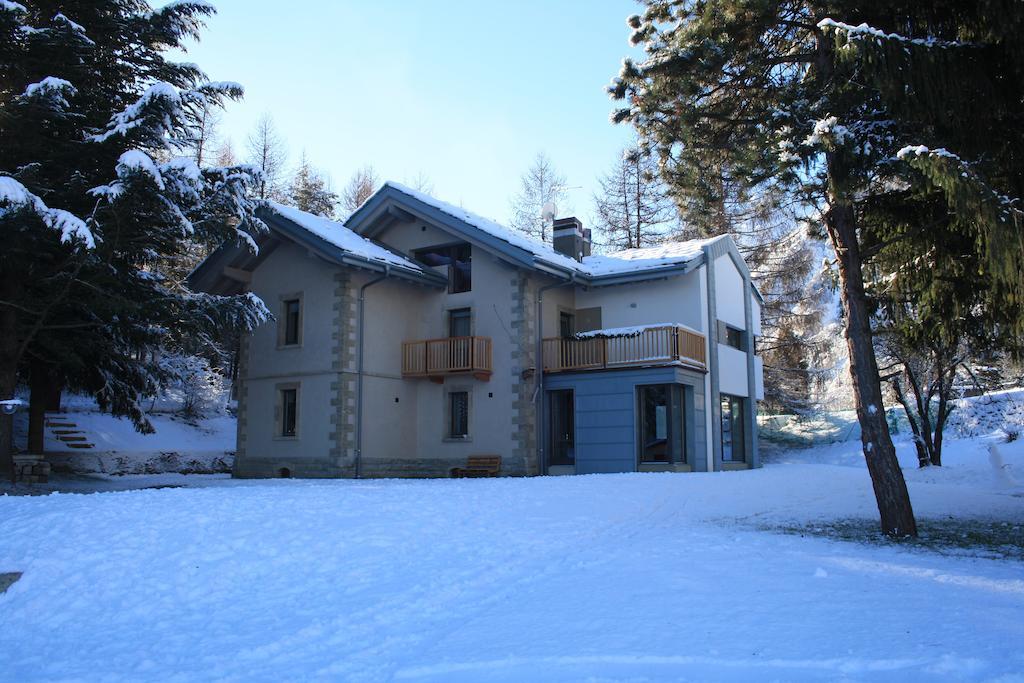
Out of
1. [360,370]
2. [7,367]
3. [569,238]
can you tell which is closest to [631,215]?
[569,238]

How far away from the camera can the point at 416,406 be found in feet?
76.3

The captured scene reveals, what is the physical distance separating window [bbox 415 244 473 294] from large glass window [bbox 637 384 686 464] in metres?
5.85

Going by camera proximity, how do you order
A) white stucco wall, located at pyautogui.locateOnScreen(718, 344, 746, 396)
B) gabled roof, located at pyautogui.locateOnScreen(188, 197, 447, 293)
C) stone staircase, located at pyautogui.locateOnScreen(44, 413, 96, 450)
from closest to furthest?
1. gabled roof, located at pyautogui.locateOnScreen(188, 197, 447, 293)
2. stone staircase, located at pyautogui.locateOnScreen(44, 413, 96, 450)
3. white stucco wall, located at pyautogui.locateOnScreen(718, 344, 746, 396)

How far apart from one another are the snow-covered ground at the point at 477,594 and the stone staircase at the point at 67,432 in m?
13.2

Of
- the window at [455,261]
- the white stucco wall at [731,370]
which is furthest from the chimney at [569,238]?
the white stucco wall at [731,370]

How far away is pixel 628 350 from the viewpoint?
21547 mm

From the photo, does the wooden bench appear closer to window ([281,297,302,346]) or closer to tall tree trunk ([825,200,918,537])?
window ([281,297,302,346])

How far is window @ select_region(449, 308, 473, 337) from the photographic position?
23281mm

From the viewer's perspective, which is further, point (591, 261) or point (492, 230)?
point (591, 261)

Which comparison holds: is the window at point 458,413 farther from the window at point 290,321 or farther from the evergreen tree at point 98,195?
the evergreen tree at point 98,195

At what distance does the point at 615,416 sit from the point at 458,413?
450 centimetres

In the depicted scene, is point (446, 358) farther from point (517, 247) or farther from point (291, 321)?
point (291, 321)

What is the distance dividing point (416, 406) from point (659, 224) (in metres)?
18.1

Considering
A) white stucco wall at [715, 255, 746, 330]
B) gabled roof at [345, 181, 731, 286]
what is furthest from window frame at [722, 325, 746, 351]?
gabled roof at [345, 181, 731, 286]
